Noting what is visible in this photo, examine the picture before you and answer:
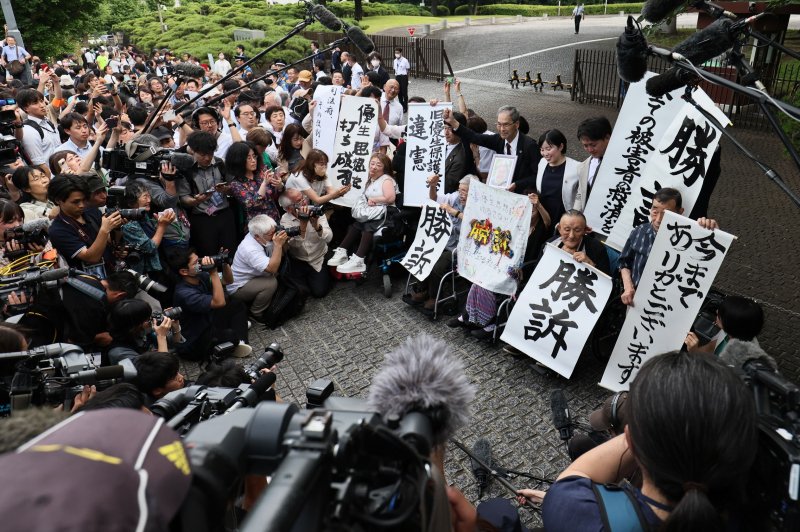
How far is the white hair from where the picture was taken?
643 centimetres

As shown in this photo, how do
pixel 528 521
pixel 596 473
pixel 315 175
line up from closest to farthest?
1. pixel 596 473
2. pixel 528 521
3. pixel 315 175

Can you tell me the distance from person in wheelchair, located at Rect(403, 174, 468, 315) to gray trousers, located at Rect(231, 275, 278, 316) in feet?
5.24

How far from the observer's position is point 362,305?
23.1ft

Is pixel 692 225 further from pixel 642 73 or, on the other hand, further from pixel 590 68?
pixel 590 68

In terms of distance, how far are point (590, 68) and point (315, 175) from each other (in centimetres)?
1571

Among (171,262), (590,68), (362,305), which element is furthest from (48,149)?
(590,68)

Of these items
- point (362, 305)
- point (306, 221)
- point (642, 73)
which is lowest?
point (362, 305)

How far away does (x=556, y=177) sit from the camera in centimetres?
598

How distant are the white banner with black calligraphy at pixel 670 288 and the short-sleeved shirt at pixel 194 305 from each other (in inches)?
157

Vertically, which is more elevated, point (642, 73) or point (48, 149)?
point (642, 73)

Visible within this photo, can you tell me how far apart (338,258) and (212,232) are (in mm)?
1596

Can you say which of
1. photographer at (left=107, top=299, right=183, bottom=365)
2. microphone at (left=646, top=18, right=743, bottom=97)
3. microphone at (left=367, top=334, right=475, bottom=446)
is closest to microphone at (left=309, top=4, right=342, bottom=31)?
photographer at (left=107, top=299, right=183, bottom=365)

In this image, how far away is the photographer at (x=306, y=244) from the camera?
7.02 m

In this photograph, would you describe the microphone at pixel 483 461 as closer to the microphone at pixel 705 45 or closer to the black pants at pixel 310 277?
the microphone at pixel 705 45
